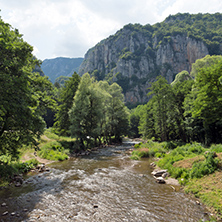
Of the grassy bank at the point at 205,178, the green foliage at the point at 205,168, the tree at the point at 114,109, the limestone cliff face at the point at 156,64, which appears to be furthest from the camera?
the limestone cliff face at the point at 156,64

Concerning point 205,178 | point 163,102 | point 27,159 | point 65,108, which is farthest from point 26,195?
point 163,102

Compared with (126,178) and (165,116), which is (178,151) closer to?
(126,178)

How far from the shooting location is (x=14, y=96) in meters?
10.4

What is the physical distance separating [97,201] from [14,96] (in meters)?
9.11

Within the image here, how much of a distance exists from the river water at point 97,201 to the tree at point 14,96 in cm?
416

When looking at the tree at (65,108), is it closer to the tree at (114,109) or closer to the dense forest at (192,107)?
the tree at (114,109)

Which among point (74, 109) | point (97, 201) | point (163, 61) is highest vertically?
point (163, 61)

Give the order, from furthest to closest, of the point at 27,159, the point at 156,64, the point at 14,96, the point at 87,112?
the point at 156,64
the point at 87,112
the point at 27,159
the point at 14,96

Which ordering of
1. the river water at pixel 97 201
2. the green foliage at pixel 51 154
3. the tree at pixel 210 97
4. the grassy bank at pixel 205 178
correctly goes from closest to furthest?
1. the river water at pixel 97 201
2. the grassy bank at pixel 205 178
3. the tree at pixel 210 97
4. the green foliage at pixel 51 154

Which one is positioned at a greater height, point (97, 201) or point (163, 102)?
point (163, 102)

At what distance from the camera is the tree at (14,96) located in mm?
10180

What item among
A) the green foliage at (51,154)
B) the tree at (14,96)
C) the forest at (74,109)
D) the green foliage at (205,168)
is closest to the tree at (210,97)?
the forest at (74,109)

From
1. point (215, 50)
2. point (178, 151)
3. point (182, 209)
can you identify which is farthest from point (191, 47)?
point (182, 209)

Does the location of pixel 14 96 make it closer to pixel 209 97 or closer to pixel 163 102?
pixel 209 97
